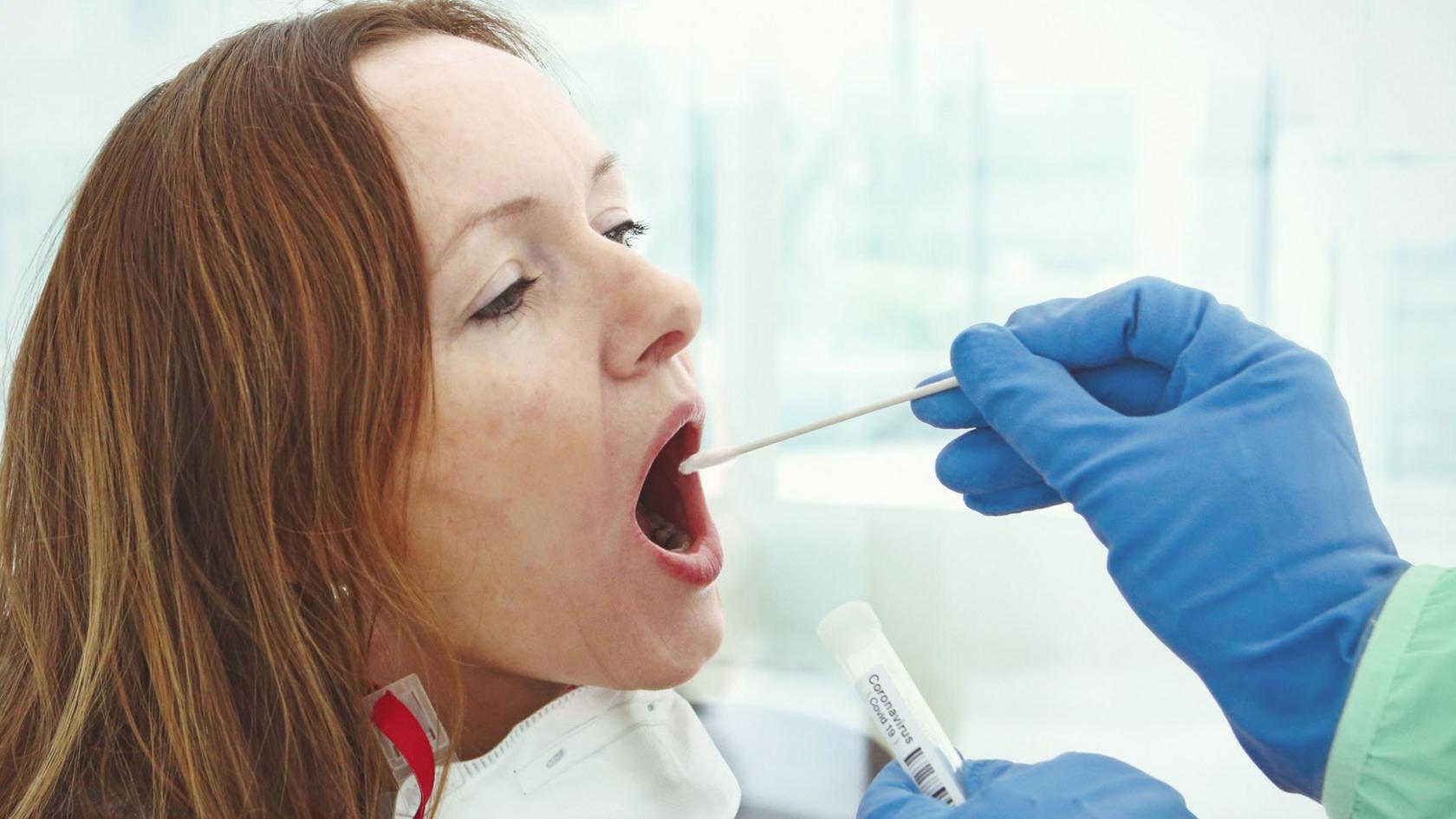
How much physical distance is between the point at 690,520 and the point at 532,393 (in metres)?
0.26

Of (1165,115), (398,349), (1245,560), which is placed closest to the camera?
(1245,560)

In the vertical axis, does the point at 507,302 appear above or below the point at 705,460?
above

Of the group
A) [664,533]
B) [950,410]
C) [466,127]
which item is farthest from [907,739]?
[466,127]

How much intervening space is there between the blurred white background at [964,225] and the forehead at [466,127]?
1.52 m

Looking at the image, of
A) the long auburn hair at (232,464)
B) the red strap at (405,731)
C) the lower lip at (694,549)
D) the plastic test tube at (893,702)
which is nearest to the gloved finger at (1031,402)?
the plastic test tube at (893,702)

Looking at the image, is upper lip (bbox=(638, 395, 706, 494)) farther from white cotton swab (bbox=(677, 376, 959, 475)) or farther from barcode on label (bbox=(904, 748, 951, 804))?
barcode on label (bbox=(904, 748, 951, 804))

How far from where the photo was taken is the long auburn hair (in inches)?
32.0

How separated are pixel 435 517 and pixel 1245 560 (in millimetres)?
586

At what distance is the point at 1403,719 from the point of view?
2.13 ft

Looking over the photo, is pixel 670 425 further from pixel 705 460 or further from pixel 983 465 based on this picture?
pixel 983 465

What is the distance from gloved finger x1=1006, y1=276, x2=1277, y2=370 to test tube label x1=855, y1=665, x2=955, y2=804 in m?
0.28

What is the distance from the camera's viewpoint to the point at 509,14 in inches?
48.5

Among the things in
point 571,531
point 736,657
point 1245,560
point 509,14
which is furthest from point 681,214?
point 1245,560

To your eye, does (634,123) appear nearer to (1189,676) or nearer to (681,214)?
(681,214)
